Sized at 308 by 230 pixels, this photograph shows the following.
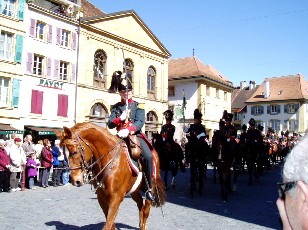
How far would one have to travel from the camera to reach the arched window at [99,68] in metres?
35.1

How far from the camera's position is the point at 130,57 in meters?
38.9

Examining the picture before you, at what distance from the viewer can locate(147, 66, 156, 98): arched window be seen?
41562mm

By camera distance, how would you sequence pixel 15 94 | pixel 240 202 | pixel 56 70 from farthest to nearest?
pixel 56 70, pixel 15 94, pixel 240 202

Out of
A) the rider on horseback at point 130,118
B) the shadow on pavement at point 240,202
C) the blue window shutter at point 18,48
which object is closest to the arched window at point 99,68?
the blue window shutter at point 18,48

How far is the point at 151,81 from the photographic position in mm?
42062

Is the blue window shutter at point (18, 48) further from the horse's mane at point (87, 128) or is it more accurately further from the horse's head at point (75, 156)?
the horse's head at point (75, 156)

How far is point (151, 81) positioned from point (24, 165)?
95.8ft

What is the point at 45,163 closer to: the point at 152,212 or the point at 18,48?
the point at 152,212

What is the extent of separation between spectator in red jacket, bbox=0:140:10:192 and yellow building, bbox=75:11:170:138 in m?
19.1

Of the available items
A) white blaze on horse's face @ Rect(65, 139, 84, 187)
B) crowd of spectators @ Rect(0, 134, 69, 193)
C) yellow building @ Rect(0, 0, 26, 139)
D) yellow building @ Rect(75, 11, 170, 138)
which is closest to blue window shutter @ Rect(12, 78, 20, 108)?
yellow building @ Rect(0, 0, 26, 139)

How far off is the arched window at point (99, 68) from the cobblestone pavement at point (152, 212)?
22.9 metres

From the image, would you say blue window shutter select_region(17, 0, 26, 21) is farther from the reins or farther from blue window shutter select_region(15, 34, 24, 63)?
the reins

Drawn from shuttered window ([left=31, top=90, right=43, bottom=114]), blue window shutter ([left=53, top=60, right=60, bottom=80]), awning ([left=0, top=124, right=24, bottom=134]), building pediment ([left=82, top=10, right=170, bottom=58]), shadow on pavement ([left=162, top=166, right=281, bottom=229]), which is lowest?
shadow on pavement ([left=162, top=166, right=281, bottom=229])

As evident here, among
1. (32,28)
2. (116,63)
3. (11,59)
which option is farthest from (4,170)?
(116,63)
